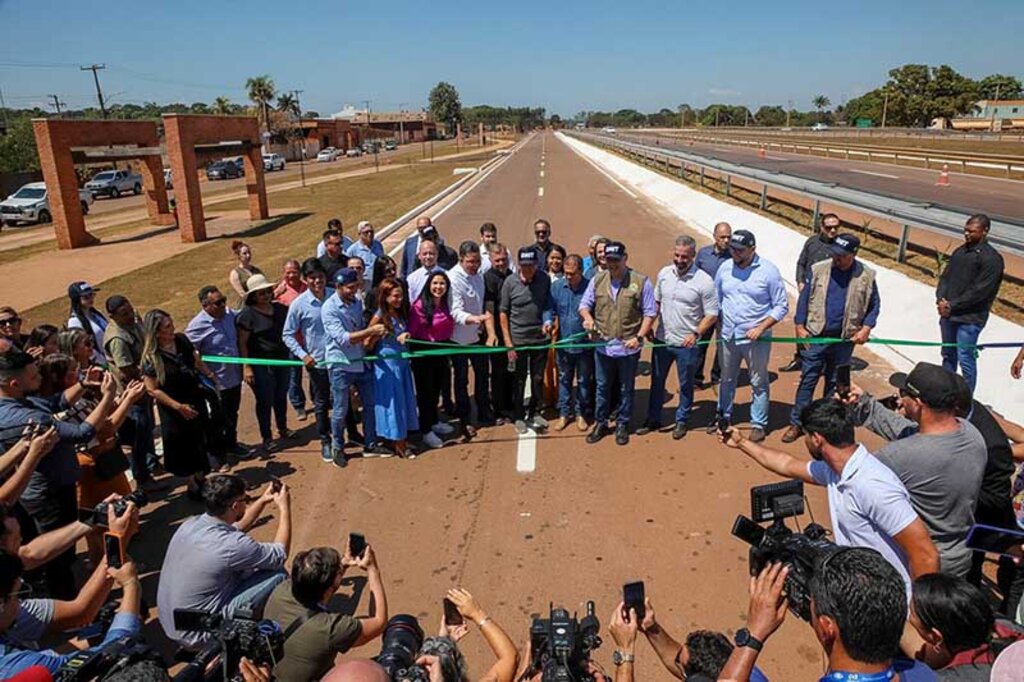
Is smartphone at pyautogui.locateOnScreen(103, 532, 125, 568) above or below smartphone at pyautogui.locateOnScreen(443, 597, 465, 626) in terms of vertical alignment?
above

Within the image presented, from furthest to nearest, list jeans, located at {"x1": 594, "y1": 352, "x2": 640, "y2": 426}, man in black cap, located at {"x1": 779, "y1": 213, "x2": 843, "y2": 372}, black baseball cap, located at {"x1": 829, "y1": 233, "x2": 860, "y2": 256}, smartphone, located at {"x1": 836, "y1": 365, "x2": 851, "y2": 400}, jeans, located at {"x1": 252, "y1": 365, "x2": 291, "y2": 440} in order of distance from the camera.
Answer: man in black cap, located at {"x1": 779, "y1": 213, "x2": 843, "y2": 372} < jeans, located at {"x1": 252, "y1": 365, "x2": 291, "y2": 440} < jeans, located at {"x1": 594, "y1": 352, "x2": 640, "y2": 426} < black baseball cap, located at {"x1": 829, "y1": 233, "x2": 860, "y2": 256} < smartphone, located at {"x1": 836, "y1": 365, "x2": 851, "y2": 400}

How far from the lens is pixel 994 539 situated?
3.55 meters

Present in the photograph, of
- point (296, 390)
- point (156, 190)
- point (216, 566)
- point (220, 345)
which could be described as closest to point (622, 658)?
point (216, 566)

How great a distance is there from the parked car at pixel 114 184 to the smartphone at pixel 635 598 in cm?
4295

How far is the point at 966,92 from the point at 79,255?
318ft

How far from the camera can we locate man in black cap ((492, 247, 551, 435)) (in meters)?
6.36

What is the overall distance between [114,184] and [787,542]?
44.6 metres

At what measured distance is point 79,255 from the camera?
1820 cm

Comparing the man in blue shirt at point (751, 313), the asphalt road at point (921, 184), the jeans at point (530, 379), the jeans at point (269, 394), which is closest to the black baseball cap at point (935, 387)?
the man in blue shirt at point (751, 313)

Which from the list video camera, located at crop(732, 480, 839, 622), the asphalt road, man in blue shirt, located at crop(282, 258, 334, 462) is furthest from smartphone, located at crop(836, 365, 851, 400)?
the asphalt road

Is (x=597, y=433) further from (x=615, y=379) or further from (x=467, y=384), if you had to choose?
(x=467, y=384)

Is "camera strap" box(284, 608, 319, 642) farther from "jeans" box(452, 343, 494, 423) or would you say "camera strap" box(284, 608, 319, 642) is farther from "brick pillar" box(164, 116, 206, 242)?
"brick pillar" box(164, 116, 206, 242)

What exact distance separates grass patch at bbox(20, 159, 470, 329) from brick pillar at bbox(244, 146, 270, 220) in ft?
2.27

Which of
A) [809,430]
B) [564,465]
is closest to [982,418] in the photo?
[809,430]
